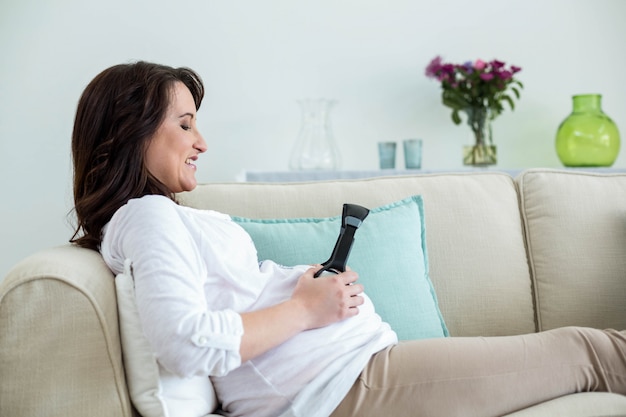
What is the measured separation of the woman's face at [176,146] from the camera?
58.8 inches

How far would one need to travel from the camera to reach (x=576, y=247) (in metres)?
1.90

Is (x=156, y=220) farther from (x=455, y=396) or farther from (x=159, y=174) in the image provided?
(x=455, y=396)

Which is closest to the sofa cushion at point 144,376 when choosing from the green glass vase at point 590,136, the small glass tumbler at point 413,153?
the small glass tumbler at point 413,153

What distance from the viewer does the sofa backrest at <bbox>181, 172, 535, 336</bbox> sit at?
1849mm

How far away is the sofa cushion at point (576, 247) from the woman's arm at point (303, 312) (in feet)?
2.29

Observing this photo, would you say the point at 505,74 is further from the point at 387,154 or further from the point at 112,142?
the point at 112,142

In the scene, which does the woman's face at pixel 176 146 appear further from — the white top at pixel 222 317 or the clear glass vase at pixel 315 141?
the clear glass vase at pixel 315 141

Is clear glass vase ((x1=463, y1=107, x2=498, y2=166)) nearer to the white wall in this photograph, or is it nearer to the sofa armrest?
the white wall

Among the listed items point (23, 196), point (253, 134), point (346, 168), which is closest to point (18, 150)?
point (23, 196)

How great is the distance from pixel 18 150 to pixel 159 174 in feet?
5.47

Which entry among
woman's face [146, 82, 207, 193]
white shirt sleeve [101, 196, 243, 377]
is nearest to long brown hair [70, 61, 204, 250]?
woman's face [146, 82, 207, 193]

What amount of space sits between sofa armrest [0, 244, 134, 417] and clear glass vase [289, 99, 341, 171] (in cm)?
173

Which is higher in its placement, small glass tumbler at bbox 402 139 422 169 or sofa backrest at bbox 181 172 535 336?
small glass tumbler at bbox 402 139 422 169

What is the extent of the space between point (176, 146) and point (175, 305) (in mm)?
445
